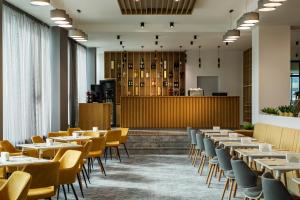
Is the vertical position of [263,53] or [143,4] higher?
[143,4]

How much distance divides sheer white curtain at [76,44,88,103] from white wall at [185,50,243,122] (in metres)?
5.04

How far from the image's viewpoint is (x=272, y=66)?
13.0 metres

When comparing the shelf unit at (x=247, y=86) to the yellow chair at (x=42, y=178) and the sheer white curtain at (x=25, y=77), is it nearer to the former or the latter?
the sheer white curtain at (x=25, y=77)

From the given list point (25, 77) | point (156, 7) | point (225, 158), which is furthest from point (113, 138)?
point (225, 158)

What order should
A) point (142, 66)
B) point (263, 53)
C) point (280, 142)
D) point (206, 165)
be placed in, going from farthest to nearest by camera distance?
point (142, 66), point (263, 53), point (206, 165), point (280, 142)

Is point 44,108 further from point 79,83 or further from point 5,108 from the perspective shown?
point 79,83

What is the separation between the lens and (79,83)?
17.8m

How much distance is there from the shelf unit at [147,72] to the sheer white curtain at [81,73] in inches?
82.1

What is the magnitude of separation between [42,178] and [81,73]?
13.2 metres

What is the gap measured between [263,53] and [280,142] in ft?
13.1

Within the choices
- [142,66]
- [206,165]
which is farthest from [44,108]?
[142,66]

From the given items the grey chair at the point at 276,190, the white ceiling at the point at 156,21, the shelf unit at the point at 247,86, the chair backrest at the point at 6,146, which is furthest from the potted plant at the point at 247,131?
the grey chair at the point at 276,190

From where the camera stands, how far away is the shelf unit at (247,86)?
758 inches

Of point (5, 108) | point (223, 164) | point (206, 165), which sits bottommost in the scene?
point (206, 165)
